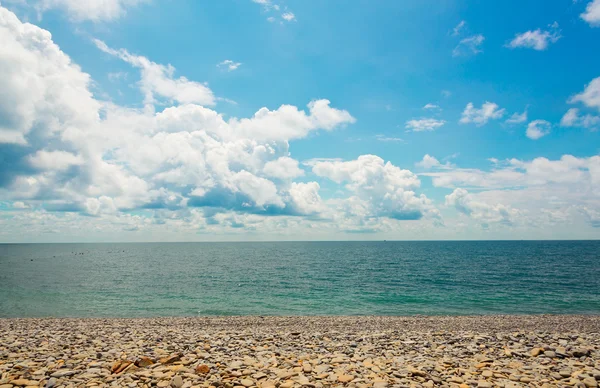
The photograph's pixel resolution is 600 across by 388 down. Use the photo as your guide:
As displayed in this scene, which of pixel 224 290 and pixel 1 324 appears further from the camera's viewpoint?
pixel 224 290

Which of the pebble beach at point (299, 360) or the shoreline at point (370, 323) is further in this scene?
the shoreline at point (370, 323)

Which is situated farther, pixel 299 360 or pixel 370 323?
pixel 370 323

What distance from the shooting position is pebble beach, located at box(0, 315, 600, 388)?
35.5 ft

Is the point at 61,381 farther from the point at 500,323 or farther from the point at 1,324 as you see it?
the point at 500,323

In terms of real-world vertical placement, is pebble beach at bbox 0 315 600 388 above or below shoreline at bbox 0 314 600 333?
above

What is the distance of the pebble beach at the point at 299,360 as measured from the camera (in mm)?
10820

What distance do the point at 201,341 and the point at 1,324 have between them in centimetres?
2245

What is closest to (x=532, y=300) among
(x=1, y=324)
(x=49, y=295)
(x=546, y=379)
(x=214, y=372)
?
(x=546, y=379)

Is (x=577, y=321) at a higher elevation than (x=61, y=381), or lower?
lower

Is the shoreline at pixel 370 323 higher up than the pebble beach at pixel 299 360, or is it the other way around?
the pebble beach at pixel 299 360

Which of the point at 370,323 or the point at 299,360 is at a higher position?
the point at 299,360

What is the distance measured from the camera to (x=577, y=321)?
28.3m

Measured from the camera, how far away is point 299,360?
1308 centimetres

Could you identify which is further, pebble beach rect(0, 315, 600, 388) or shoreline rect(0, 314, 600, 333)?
shoreline rect(0, 314, 600, 333)
